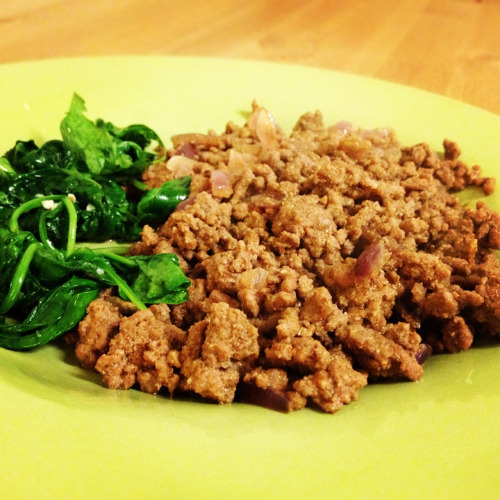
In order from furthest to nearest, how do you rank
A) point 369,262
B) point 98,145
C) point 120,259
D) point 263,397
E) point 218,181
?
1. point 98,145
2. point 218,181
3. point 120,259
4. point 369,262
5. point 263,397

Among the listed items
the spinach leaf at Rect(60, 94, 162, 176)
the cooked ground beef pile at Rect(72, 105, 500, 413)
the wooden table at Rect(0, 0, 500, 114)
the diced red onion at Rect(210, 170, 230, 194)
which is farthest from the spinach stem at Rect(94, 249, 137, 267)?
the wooden table at Rect(0, 0, 500, 114)

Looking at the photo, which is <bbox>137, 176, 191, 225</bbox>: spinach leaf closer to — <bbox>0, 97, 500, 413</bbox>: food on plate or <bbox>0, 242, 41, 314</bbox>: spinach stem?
<bbox>0, 97, 500, 413</bbox>: food on plate

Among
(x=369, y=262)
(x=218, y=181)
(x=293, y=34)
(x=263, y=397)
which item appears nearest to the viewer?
(x=263, y=397)

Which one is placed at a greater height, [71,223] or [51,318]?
[71,223]

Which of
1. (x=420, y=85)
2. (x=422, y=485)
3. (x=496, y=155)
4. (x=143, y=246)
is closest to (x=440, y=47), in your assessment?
(x=420, y=85)

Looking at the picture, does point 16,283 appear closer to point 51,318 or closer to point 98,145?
point 51,318

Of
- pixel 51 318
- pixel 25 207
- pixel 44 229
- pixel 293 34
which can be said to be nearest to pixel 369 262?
pixel 51 318

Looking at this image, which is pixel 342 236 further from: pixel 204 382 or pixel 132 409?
pixel 132 409
